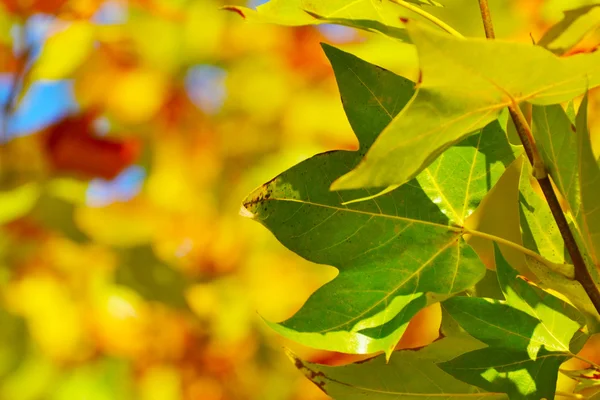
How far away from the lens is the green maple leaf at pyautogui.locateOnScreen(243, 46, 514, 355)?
1.08 feet

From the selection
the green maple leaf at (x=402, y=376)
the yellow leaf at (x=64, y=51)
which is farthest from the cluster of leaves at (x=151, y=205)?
the green maple leaf at (x=402, y=376)

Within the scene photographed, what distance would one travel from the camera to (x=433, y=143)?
27 cm

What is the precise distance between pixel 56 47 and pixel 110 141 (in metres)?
0.18

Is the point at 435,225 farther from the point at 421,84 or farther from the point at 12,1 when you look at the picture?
the point at 12,1

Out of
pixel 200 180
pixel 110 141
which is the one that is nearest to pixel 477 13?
pixel 110 141

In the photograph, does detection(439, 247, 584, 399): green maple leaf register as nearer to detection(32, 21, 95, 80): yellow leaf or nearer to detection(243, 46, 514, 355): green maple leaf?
detection(243, 46, 514, 355): green maple leaf

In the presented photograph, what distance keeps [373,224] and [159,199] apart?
44.4 inches

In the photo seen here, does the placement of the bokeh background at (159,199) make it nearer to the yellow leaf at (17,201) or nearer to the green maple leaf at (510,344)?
the yellow leaf at (17,201)

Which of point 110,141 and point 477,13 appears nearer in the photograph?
point 477,13

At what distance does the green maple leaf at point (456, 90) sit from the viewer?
0.82 feet

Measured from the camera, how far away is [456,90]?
0.27 m

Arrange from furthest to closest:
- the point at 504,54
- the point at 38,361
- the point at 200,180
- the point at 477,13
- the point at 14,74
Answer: the point at 200,180 → the point at 14,74 → the point at 38,361 → the point at 477,13 → the point at 504,54

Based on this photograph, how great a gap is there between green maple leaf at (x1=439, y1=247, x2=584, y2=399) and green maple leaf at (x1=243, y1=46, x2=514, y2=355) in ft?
0.04

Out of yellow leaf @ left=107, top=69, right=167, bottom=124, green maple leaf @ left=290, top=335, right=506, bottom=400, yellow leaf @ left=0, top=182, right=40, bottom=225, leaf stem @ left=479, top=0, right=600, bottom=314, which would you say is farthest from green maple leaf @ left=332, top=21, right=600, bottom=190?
yellow leaf @ left=107, top=69, right=167, bottom=124
